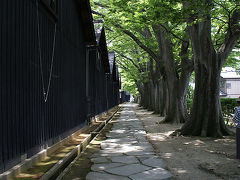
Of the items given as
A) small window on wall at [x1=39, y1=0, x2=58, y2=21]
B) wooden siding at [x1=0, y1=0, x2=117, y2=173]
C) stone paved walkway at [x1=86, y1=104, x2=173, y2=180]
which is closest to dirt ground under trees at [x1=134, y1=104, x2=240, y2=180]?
stone paved walkway at [x1=86, y1=104, x2=173, y2=180]

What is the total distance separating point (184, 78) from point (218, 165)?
956 cm

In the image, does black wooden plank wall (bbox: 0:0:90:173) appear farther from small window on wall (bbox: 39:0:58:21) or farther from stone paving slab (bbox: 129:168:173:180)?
stone paving slab (bbox: 129:168:173:180)

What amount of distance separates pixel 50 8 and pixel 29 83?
2423mm

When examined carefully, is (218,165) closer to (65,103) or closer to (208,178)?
(208,178)

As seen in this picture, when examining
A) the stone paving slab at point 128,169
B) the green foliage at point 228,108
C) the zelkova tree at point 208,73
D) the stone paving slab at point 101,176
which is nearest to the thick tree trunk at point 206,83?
the zelkova tree at point 208,73

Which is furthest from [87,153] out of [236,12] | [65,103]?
[236,12]

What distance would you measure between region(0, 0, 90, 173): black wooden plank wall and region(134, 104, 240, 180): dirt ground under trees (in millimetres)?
2853

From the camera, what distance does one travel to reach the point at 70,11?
9719mm

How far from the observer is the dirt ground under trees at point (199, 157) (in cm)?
483

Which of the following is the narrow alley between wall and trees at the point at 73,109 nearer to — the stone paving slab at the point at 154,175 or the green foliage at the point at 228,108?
the stone paving slab at the point at 154,175

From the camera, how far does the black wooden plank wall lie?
4.29 metres

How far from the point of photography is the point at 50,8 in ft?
22.2

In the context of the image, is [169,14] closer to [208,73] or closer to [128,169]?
[208,73]

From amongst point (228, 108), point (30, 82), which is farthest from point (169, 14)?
point (228, 108)
